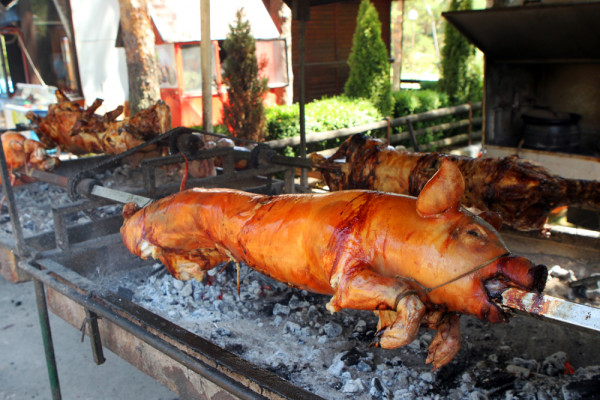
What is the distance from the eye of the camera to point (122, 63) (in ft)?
40.0

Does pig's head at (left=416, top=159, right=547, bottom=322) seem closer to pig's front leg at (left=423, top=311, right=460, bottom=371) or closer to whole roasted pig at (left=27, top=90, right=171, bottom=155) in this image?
pig's front leg at (left=423, top=311, right=460, bottom=371)

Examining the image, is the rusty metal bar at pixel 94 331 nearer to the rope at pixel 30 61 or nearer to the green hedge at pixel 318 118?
the green hedge at pixel 318 118

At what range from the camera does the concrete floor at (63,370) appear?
3482 mm

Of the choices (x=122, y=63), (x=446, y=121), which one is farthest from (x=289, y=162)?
(x=122, y=63)

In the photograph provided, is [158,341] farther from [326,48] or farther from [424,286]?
[326,48]

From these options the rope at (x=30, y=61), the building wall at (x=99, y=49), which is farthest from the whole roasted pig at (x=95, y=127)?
the rope at (x=30, y=61)

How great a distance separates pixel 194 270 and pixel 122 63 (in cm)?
1105

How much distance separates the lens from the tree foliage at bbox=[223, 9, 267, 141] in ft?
26.5

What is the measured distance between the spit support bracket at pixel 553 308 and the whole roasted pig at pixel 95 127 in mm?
3656

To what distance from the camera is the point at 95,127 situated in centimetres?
482

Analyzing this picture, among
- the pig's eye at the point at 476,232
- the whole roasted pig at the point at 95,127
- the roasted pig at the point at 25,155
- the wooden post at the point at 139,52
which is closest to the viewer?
the pig's eye at the point at 476,232

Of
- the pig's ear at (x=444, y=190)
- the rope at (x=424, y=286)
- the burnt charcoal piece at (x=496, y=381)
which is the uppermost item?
the pig's ear at (x=444, y=190)

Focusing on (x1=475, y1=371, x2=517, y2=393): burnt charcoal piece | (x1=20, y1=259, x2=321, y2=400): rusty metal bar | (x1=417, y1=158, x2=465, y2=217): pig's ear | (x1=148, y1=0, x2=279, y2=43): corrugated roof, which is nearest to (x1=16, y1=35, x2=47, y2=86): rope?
(x1=148, y1=0, x2=279, y2=43): corrugated roof

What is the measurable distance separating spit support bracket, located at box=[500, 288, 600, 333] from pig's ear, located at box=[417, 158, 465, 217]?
0.96 ft
